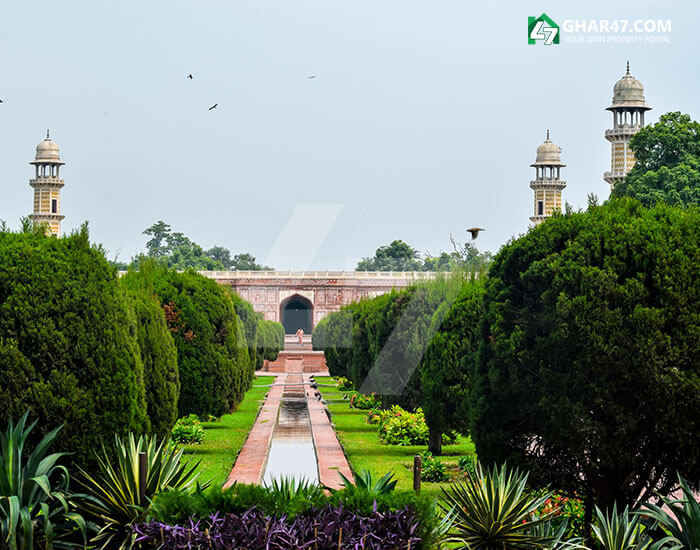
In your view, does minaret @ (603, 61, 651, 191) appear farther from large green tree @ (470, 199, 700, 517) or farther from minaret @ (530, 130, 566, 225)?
large green tree @ (470, 199, 700, 517)

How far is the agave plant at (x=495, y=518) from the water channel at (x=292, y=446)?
1916 mm

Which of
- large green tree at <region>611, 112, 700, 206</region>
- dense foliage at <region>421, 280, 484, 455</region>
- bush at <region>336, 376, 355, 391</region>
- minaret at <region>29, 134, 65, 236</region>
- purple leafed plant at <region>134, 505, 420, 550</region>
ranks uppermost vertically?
minaret at <region>29, 134, 65, 236</region>

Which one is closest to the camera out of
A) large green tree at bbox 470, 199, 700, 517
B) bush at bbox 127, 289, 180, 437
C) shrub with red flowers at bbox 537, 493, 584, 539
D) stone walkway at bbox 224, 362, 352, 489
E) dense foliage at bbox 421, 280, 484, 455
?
large green tree at bbox 470, 199, 700, 517

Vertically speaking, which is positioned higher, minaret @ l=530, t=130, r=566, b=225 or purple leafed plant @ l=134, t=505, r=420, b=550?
minaret @ l=530, t=130, r=566, b=225

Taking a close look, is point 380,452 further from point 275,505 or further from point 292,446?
point 275,505

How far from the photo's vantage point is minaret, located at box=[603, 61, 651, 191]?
51.1 metres

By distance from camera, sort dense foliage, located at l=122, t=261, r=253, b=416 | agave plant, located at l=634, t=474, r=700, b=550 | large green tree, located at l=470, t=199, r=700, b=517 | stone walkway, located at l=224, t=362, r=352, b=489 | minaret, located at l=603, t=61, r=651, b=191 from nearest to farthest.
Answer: agave plant, located at l=634, t=474, r=700, b=550 → large green tree, located at l=470, t=199, r=700, b=517 → stone walkway, located at l=224, t=362, r=352, b=489 → dense foliage, located at l=122, t=261, r=253, b=416 → minaret, located at l=603, t=61, r=651, b=191

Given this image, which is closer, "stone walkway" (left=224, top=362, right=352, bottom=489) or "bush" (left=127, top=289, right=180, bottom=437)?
"bush" (left=127, top=289, right=180, bottom=437)

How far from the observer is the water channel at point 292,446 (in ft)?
43.0

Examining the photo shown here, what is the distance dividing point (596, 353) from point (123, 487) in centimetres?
381

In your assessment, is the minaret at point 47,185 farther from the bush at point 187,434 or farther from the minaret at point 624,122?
the bush at point 187,434

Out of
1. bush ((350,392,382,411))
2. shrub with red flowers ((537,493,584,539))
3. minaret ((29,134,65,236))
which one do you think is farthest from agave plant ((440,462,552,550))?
minaret ((29,134,65,236))

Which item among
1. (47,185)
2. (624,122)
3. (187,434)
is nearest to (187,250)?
(47,185)

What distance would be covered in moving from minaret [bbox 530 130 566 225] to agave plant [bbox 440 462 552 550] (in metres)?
64.8
